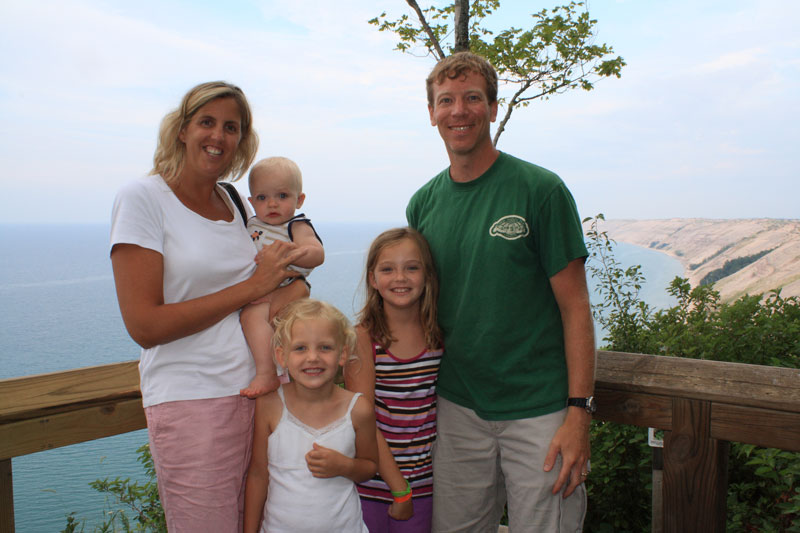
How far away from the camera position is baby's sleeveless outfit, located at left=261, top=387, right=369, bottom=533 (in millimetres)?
1892

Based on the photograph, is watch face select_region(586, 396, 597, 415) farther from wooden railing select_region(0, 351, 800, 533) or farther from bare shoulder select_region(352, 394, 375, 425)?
bare shoulder select_region(352, 394, 375, 425)

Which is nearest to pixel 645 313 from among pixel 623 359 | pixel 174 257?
pixel 623 359

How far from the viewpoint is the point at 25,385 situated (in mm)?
1726

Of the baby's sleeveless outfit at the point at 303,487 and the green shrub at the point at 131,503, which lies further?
the green shrub at the point at 131,503

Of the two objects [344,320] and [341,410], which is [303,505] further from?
[344,320]

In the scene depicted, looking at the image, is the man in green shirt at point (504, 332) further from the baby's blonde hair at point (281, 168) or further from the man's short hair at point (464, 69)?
the baby's blonde hair at point (281, 168)

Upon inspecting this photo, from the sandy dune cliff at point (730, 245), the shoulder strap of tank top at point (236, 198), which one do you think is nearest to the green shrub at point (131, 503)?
the shoulder strap of tank top at point (236, 198)

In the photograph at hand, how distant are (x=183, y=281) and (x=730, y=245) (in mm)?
13580

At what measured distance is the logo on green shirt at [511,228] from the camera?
199cm

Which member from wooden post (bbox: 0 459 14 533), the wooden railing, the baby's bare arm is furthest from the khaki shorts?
wooden post (bbox: 0 459 14 533)

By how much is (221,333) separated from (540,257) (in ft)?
3.71

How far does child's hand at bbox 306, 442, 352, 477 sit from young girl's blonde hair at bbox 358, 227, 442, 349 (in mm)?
491

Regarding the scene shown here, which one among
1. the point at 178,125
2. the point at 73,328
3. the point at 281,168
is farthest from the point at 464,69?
the point at 73,328

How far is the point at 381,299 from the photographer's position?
2354mm
